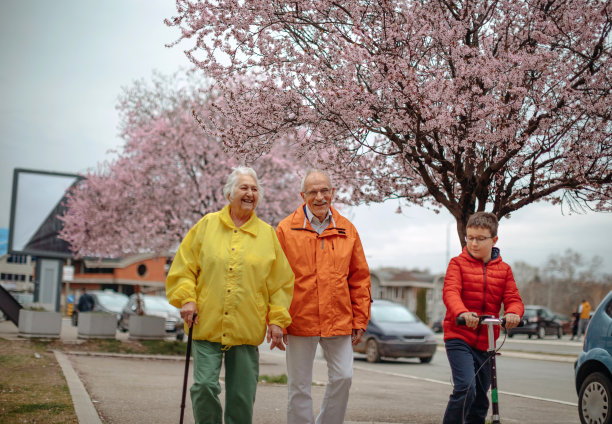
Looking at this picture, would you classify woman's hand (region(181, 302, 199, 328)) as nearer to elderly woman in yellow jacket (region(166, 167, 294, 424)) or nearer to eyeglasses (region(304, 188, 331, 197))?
elderly woman in yellow jacket (region(166, 167, 294, 424))

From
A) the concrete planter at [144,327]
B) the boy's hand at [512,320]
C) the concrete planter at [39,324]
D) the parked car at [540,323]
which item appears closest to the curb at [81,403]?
the boy's hand at [512,320]

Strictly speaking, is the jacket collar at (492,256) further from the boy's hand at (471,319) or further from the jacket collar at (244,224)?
the jacket collar at (244,224)

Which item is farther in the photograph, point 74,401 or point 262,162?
point 262,162

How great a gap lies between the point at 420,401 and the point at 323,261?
608 centimetres

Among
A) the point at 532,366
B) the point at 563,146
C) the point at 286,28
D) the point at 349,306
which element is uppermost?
the point at 286,28

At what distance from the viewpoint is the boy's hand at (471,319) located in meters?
4.93

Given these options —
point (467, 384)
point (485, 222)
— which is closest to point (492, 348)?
point (467, 384)

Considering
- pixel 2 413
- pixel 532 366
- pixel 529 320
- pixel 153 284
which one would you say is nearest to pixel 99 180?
pixel 532 366

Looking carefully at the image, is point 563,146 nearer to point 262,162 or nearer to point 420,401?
point 420,401

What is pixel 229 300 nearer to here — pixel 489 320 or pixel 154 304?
pixel 489 320

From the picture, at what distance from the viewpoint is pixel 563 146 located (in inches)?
316

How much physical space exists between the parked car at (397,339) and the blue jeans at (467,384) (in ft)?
49.1

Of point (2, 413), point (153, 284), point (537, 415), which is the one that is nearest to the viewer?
point (2, 413)

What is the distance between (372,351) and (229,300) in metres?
16.4
